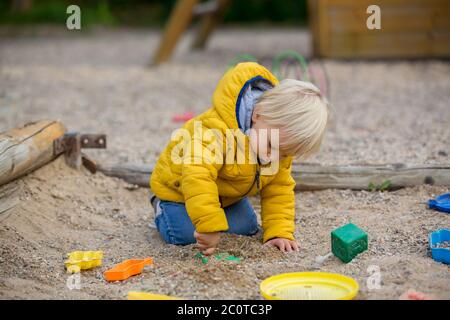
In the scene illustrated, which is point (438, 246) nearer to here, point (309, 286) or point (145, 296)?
point (309, 286)

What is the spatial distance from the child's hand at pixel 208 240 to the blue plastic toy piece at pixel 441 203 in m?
1.08

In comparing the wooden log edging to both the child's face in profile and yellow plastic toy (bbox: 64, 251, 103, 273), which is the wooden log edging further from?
Answer: yellow plastic toy (bbox: 64, 251, 103, 273)

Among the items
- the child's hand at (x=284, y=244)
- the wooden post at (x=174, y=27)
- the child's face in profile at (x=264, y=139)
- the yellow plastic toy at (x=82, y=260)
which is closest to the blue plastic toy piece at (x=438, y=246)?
the child's hand at (x=284, y=244)

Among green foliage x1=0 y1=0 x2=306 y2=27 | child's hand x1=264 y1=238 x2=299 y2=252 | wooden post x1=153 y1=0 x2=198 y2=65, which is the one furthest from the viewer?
green foliage x1=0 y1=0 x2=306 y2=27

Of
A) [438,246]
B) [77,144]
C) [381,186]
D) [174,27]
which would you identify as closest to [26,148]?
[77,144]

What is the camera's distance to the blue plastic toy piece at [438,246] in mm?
2635

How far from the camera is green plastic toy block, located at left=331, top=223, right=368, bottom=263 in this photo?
2.66 metres

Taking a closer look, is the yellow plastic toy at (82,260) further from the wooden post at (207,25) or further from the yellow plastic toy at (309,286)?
the wooden post at (207,25)

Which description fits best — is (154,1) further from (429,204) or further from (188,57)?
(429,204)

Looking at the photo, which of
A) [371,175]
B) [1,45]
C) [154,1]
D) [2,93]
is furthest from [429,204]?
[154,1]

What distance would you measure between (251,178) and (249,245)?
28 cm

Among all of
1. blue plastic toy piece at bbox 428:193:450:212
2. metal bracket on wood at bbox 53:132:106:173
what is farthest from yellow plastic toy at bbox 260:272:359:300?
metal bracket on wood at bbox 53:132:106:173

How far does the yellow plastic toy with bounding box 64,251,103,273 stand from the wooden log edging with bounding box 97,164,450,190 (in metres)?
1.22

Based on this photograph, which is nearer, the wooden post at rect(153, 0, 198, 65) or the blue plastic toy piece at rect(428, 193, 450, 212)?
the blue plastic toy piece at rect(428, 193, 450, 212)
